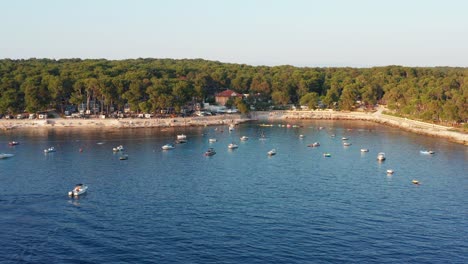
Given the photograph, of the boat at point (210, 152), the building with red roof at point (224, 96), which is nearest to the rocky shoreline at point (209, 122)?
the building with red roof at point (224, 96)

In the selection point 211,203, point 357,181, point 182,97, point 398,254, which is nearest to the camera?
point 398,254

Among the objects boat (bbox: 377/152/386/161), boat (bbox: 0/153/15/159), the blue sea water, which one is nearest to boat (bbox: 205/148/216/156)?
the blue sea water

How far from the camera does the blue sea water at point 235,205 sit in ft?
110

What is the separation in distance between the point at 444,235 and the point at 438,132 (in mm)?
56248

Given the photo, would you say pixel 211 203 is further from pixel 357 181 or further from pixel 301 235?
pixel 357 181

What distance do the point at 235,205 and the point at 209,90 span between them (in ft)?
324

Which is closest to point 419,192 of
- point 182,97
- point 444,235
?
point 444,235

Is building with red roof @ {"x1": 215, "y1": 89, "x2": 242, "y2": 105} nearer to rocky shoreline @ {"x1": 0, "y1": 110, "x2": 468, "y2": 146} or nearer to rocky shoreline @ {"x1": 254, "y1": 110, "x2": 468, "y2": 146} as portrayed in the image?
rocky shoreline @ {"x1": 0, "y1": 110, "x2": 468, "y2": 146}

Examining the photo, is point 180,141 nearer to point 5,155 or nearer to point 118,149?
point 118,149

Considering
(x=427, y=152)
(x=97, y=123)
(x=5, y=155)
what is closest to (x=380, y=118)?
(x=427, y=152)

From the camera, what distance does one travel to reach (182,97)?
110812mm

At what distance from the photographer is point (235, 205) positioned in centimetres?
4391

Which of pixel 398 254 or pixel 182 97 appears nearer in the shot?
pixel 398 254

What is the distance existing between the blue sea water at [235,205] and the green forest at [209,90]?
1203 inches
